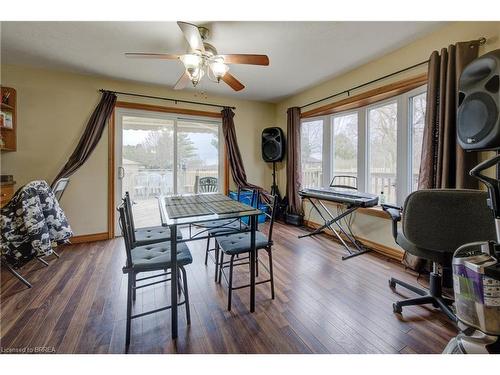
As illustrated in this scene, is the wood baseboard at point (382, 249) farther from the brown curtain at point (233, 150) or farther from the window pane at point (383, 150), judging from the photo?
the brown curtain at point (233, 150)

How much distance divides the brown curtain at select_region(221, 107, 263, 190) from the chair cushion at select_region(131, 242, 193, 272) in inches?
97.7

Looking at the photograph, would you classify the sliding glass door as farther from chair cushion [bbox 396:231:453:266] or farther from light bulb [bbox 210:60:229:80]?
chair cushion [bbox 396:231:453:266]

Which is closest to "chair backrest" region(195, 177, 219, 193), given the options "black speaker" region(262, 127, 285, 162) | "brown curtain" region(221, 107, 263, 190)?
"brown curtain" region(221, 107, 263, 190)

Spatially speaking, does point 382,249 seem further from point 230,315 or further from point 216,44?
point 216,44

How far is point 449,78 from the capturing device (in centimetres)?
189

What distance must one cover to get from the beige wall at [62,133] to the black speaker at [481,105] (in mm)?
3717

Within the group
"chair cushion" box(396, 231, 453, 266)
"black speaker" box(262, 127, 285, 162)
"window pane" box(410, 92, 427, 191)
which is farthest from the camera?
"black speaker" box(262, 127, 285, 162)

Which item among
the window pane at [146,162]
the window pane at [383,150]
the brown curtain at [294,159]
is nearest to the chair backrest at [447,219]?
the window pane at [383,150]

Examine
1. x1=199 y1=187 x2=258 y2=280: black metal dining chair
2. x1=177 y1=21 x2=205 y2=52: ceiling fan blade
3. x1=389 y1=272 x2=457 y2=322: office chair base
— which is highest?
x1=177 y1=21 x2=205 y2=52: ceiling fan blade

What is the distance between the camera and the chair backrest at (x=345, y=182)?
3.21 m

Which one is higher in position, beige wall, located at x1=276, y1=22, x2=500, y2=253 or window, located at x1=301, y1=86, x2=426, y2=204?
beige wall, located at x1=276, y1=22, x2=500, y2=253

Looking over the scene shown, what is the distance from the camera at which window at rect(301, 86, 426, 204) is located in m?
2.52

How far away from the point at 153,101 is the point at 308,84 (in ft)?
8.28
